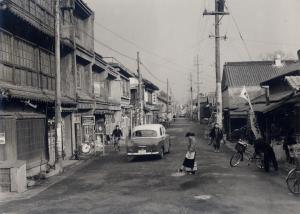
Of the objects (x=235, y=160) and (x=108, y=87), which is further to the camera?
(x=108, y=87)

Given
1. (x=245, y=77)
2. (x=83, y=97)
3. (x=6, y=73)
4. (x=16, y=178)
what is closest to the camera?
(x=16, y=178)

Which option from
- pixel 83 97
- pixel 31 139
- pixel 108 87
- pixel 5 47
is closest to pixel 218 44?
pixel 108 87

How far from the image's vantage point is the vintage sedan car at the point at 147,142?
23234mm

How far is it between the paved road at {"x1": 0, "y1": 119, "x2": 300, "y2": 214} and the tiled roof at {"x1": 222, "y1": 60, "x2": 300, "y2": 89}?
91.6 feet

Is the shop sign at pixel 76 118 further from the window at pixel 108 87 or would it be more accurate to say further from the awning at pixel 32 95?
the window at pixel 108 87

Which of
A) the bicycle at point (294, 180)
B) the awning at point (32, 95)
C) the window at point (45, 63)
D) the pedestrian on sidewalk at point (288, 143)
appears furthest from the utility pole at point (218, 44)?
the bicycle at point (294, 180)

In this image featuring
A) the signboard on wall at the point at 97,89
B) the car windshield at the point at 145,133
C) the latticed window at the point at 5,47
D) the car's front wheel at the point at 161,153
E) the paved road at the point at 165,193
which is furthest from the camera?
the signboard on wall at the point at 97,89

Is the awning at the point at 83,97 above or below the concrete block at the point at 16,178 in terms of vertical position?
above

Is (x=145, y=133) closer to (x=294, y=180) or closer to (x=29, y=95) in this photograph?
(x=29, y=95)

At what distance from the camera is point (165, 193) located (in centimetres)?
1323

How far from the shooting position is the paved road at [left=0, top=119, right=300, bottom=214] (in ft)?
36.7

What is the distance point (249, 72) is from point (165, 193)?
36262 millimetres

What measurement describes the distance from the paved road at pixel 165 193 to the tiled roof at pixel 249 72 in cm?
2791

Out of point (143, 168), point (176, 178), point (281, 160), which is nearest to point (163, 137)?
point (143, 168)
